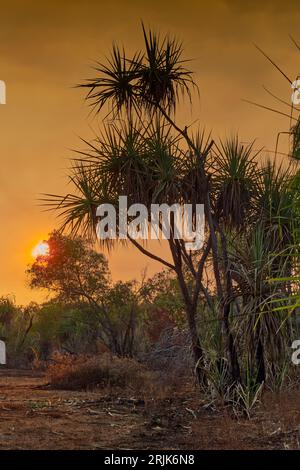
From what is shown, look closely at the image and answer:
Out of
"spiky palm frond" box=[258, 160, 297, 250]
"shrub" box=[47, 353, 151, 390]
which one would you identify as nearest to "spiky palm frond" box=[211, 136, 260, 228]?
"spiky palm frond" box=[258, 160, 297, 250]

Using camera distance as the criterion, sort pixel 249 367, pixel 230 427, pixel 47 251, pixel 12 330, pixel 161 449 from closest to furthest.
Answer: pixel 161 449, pixel 230 427, pixel 249 367, pixel 47 251, pixel 12 330

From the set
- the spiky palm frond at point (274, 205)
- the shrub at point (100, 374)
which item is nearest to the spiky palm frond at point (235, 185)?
the spiky palm frond at point (274, 205)

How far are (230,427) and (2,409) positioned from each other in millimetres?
4986

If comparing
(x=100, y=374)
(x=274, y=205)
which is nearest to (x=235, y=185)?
(x=274, y=205)

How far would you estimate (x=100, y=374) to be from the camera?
695 inches

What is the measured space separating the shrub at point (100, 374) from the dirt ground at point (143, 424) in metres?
2.64

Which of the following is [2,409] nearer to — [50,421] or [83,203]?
[50,421]

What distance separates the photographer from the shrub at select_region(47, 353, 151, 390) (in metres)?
17.0

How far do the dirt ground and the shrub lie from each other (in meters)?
2.64

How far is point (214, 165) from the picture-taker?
13.5 m

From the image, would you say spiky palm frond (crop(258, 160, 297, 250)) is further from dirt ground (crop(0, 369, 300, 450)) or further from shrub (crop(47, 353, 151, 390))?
shrub (crop(47, 353, 151, 390))

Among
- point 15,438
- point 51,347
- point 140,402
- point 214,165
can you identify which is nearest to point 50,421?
point 15,438

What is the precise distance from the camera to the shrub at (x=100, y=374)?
55.8 feet

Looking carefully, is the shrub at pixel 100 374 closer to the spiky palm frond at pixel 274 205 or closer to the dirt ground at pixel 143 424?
the dirt ground at pixel 143 424
